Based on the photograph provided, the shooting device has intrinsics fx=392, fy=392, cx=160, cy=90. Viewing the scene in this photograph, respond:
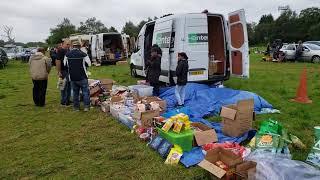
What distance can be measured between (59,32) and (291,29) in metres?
47.8

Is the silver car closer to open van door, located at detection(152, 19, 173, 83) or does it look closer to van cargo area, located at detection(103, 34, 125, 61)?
van cargo area, located at detection(103, 34, 125, 61)

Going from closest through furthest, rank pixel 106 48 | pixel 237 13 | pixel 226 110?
pixel 226 110 → pixel 237 13 → pixel 106 48

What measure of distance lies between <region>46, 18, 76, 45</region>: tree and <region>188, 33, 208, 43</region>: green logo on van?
7051cm

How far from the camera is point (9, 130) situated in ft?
27.9

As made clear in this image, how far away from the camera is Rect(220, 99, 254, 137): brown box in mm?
6816

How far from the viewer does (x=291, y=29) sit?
75438 mm

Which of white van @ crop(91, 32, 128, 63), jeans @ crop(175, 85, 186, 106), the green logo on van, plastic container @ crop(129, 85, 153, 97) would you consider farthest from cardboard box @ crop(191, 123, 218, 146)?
white van @ crop(91, 32, 128, 63)

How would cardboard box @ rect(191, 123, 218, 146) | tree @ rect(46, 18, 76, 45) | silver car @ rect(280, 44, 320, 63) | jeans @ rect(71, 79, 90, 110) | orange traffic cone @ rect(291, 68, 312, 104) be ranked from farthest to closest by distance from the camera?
tree @ rect(46, 18, 76, 45) → silver car @ rect(280, 44, 320, 63) → orange traffic cone @ rect(291, 68, 312, 104) → jeans @ rect(71, 79, 90, 110) → cardboard box @ rect(191, 123, 218, 146)

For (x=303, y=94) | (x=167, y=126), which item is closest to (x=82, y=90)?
(x=167, y=126)

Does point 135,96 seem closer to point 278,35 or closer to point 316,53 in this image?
point 316,53

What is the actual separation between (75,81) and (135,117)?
9.38 feet

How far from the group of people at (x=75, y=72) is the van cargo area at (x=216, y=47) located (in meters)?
1.79

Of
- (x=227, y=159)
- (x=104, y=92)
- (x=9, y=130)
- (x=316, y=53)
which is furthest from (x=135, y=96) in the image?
(x=316, y=53)

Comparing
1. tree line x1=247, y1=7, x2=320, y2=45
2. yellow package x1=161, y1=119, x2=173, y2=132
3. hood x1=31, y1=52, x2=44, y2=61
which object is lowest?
yellow package x1=161, y1=119, x2=173, y2=132
